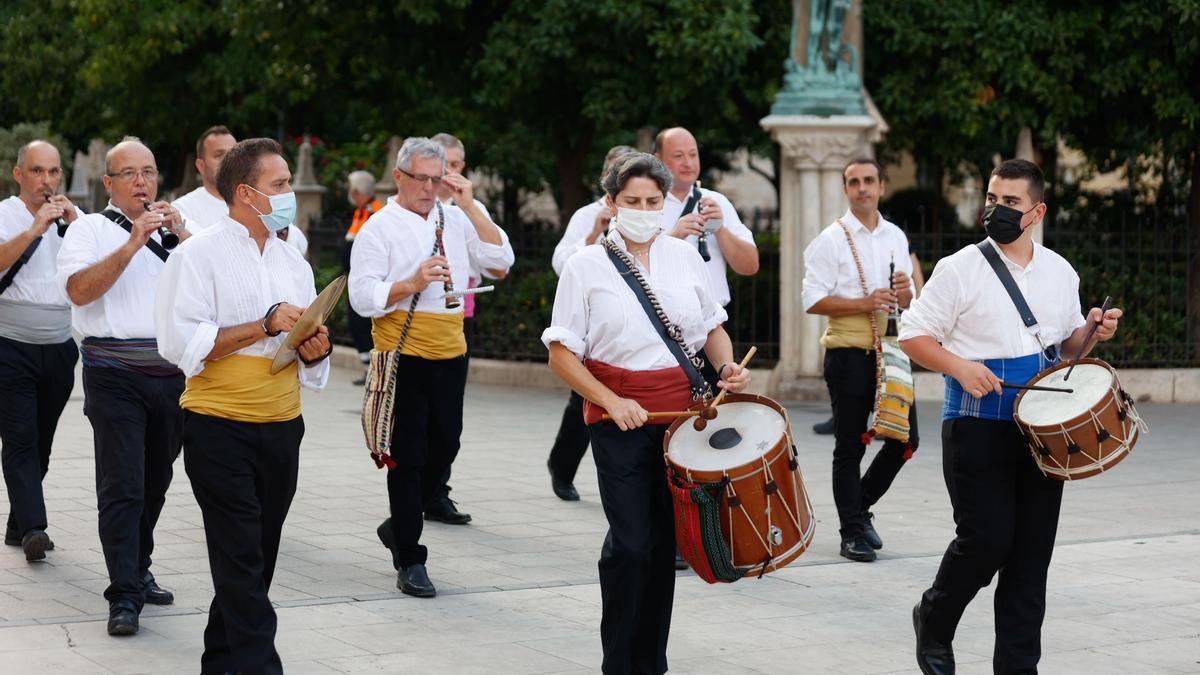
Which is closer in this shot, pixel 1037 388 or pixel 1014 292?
pixel 1037 388

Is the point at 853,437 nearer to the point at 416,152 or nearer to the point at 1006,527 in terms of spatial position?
the point at 416,152

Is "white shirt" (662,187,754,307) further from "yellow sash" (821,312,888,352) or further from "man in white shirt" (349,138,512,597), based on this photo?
"man in white shirt" (349,138,512,597)

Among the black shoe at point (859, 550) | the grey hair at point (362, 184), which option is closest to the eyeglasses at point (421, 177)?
the black shoe at point (859, 550)

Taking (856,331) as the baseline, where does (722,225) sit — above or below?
above

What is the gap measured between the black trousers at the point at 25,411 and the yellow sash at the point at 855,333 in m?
3.62

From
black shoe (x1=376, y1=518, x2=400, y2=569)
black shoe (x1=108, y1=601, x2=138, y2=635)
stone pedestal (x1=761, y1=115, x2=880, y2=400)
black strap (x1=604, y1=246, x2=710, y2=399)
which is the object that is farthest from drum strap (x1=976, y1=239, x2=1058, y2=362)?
stone pedestal (x1=761, y1=115, x2=880, y2=400)

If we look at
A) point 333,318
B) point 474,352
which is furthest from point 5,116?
point 474,352

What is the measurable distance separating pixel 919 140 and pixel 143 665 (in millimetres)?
11639

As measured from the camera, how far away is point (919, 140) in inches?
653

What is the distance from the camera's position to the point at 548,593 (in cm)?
764

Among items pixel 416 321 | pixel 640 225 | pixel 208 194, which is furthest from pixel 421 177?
pixel 640 225

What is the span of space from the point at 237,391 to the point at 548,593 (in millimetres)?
2353

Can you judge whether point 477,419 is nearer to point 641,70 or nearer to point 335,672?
point 641,70

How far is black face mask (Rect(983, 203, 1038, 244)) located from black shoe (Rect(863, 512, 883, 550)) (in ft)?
8.96
